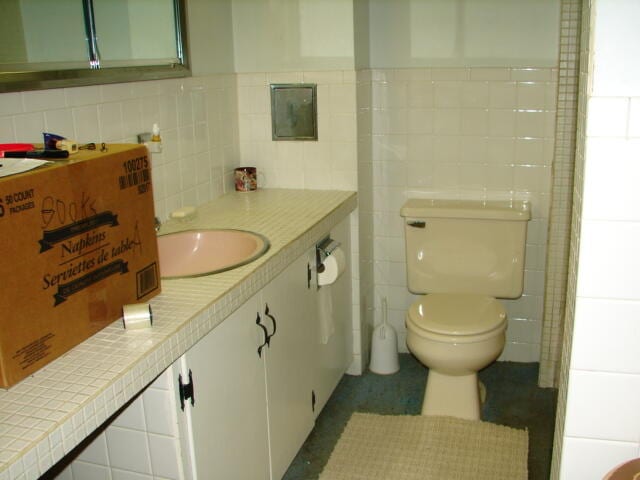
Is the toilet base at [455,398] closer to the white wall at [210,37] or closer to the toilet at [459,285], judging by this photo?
the toilet at [459,285]

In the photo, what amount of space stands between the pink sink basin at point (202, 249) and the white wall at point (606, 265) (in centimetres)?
115

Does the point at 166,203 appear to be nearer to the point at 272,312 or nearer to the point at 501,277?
the point at 272,312

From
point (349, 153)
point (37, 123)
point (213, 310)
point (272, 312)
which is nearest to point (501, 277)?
point (349, 153)

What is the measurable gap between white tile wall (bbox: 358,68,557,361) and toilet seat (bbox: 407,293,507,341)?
0.45 m

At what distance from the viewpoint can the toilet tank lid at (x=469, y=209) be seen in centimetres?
279

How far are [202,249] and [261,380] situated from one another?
499 millimetres

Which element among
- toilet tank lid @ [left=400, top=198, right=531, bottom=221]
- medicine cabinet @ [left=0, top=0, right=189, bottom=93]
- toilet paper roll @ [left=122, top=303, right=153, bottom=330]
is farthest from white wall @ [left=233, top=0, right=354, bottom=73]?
toilet paper roll @ [left=122, top=303, right=153, bottom=330]

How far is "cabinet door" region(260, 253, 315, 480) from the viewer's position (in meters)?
2.06

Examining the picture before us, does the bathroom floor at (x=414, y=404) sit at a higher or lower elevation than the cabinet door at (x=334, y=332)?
lower

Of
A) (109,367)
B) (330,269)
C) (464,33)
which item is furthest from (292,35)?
(109,367)

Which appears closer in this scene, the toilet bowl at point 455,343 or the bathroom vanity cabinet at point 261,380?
the bathroom vanity cabinet at point 261,380

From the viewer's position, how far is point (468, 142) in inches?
116

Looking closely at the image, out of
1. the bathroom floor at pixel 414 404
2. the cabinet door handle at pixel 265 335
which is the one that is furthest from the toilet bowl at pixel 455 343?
the cabinet door handle at pixel 265 335

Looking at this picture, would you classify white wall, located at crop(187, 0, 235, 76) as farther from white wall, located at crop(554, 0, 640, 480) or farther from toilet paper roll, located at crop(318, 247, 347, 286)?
white wall, located at crop(554, 0, 640, 480)
